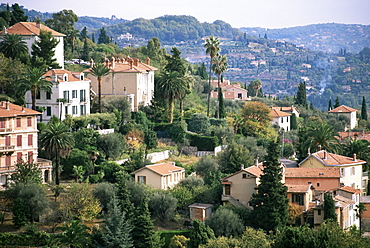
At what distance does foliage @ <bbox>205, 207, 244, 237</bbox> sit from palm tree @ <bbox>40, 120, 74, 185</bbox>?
39.5 feet

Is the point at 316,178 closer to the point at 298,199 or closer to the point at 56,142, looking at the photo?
the point at 298,199

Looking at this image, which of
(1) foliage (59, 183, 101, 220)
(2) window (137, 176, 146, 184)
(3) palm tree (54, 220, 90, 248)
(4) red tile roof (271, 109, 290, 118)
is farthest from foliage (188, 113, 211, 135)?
(3) palm tree (54, 220, 90, 248)

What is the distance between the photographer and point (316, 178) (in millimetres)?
59656

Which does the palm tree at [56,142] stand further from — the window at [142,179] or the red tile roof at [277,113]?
the red tile roof at [277,113]

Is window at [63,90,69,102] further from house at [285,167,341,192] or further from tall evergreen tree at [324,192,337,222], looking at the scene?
tall evergreen tree at [324,192,337,222]

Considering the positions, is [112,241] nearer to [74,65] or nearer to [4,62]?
[4,62]

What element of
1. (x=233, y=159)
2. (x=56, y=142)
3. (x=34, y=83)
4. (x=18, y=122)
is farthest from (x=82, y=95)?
(x=233, y=159)

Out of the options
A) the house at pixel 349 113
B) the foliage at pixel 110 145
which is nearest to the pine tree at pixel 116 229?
the foliage at pixel 110 145

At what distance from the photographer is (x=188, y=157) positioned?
6906 cm

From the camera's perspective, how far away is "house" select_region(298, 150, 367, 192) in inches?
2453

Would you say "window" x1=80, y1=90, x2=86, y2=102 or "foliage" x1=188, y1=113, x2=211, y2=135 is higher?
"window" x1=80, y1=90, x2=86, y2=102

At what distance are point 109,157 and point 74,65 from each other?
2249 centimetres

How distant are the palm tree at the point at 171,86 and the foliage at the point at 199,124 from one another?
3.33 m

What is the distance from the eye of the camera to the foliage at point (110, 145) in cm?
6081
